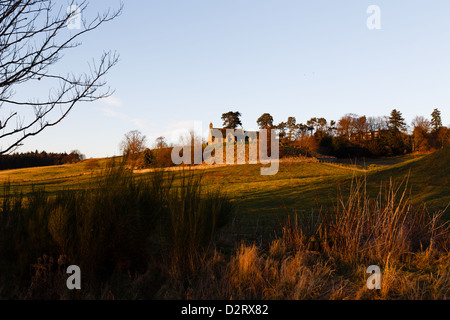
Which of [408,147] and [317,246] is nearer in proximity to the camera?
[317,246]

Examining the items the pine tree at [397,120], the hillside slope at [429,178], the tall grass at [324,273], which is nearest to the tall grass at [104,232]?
the tall grass at [324,273]

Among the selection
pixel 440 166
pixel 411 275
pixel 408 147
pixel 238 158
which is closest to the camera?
pixel 411 275

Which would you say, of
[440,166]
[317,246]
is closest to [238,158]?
[440,166]

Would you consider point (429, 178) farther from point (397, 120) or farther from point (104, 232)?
point (397, 120)

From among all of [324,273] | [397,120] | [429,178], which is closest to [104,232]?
[324,273]

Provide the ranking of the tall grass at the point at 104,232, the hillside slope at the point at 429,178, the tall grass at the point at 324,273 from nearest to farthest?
the tall grass at the point at 324,273, the tall grass at the point at 104,232, the hillside slope at the point at 429,178

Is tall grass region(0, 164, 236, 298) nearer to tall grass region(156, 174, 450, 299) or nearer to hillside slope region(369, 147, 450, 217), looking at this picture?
tall grass region(156, 174, 450, 299)

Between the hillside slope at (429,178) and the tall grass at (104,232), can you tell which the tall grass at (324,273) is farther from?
the hillside slope at (429,178)

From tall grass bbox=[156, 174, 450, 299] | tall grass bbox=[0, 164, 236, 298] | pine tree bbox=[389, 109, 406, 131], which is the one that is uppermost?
pine tree bbox=[389, 109, 406, 131]

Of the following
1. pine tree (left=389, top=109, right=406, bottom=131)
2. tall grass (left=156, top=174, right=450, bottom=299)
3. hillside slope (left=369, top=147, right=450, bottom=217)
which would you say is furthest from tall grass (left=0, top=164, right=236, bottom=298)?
pine tree (left=389, top=109, right=406, bottom=131)
